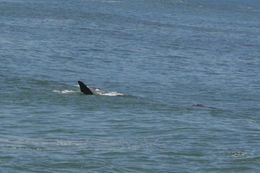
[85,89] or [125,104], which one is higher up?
[85,89]

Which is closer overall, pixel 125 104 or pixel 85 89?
pixel 125 104

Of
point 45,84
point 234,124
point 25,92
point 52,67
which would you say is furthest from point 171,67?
point 234,124

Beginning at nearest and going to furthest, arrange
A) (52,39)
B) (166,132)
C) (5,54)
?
1. (166,132)
2. (5,54)
3. (52,39)

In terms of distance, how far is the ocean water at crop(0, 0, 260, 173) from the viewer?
69.4ft

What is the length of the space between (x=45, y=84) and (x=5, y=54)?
13.2 metres

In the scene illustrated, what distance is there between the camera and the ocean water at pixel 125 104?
69.4 feet

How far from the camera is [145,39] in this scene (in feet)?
236

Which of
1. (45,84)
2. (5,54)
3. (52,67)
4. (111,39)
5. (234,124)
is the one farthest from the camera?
(111,39)

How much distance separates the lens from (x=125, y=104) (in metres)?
32.3

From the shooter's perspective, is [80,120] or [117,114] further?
[117,114]

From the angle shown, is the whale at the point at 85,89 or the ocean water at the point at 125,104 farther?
the whale at the point at 85,89

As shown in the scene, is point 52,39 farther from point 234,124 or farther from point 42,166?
point 42,166

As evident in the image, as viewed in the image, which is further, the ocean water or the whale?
the whale

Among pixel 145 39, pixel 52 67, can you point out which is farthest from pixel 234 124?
pixel 145 39
